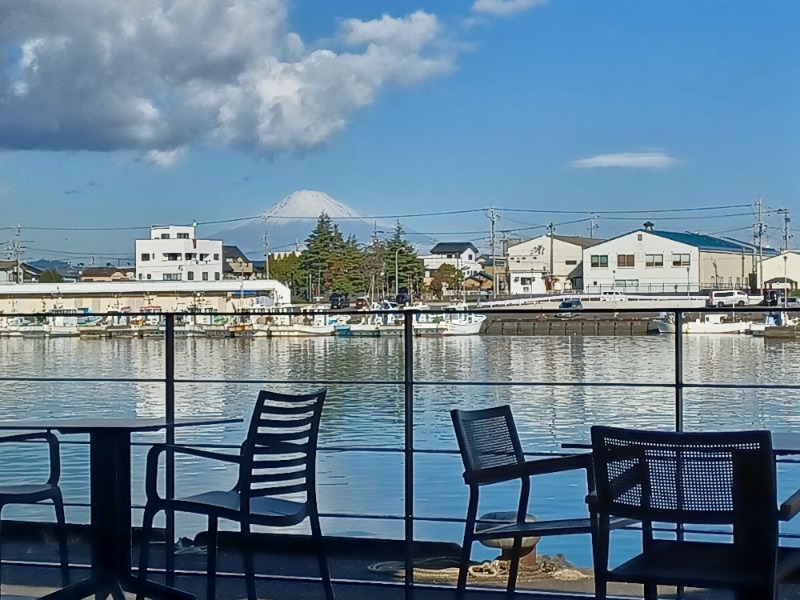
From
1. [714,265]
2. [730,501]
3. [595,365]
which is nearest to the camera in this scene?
[730,501]

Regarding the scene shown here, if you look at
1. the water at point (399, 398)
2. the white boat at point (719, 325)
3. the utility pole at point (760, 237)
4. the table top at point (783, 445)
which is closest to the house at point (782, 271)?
the utility pole at point (760, 237)

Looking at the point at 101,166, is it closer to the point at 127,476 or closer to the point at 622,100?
the point at 622,100

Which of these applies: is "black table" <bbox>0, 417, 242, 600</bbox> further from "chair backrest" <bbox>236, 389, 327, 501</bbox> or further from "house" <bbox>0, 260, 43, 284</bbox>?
"house" <bbox>0, 260, 43, 284</bbox>

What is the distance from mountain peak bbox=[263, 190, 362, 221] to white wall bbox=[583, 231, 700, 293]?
1616cm

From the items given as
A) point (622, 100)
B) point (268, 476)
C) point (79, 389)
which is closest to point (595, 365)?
point (79, 389)

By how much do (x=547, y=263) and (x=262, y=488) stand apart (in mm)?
64803

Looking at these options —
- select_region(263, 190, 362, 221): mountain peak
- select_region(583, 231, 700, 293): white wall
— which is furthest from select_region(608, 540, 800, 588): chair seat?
select_region(263, 190, 362, 221): mountain peak

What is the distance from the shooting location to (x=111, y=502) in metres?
3.66

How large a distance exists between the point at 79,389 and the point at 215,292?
51.4 ft

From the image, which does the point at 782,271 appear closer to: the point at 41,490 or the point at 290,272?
the point at 290,272

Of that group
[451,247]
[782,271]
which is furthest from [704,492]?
[451,247]

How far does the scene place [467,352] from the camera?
63.1 feet

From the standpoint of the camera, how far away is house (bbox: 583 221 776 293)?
52219 millimetres

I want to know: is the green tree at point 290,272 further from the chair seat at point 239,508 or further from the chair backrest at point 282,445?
the chair seat at point 239,508
